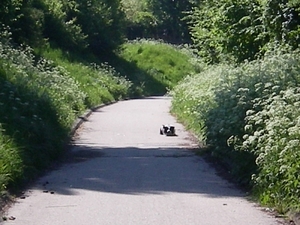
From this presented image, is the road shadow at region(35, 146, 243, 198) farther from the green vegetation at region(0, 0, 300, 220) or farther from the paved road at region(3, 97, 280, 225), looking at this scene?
the green vegetation at region(0, 0, 300, 220)

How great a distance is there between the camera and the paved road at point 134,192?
991 cm

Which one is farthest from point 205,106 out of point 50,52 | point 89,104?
point 50,52

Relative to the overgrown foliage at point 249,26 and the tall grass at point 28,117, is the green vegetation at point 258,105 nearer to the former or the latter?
the overgrown foliage at point 249,26

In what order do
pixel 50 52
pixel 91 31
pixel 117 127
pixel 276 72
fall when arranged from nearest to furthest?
pixel 276 72 → pixel 117 127 → pixel 50 52 → pixel 91 31

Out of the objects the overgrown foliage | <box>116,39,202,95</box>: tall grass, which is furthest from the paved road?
<box>116,39,202,95</box>: tall grass

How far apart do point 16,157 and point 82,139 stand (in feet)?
25.2

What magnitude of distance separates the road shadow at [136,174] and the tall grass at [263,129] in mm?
539

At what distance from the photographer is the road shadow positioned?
12172 mm

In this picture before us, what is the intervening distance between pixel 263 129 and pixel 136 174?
106 inches

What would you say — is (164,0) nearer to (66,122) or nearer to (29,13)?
(29,13)

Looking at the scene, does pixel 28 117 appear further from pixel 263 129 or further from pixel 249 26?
pixel 249 26

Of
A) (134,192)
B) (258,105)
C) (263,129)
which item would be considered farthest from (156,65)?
(134,192)

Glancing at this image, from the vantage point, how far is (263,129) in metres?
12.4

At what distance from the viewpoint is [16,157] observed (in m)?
12.6
